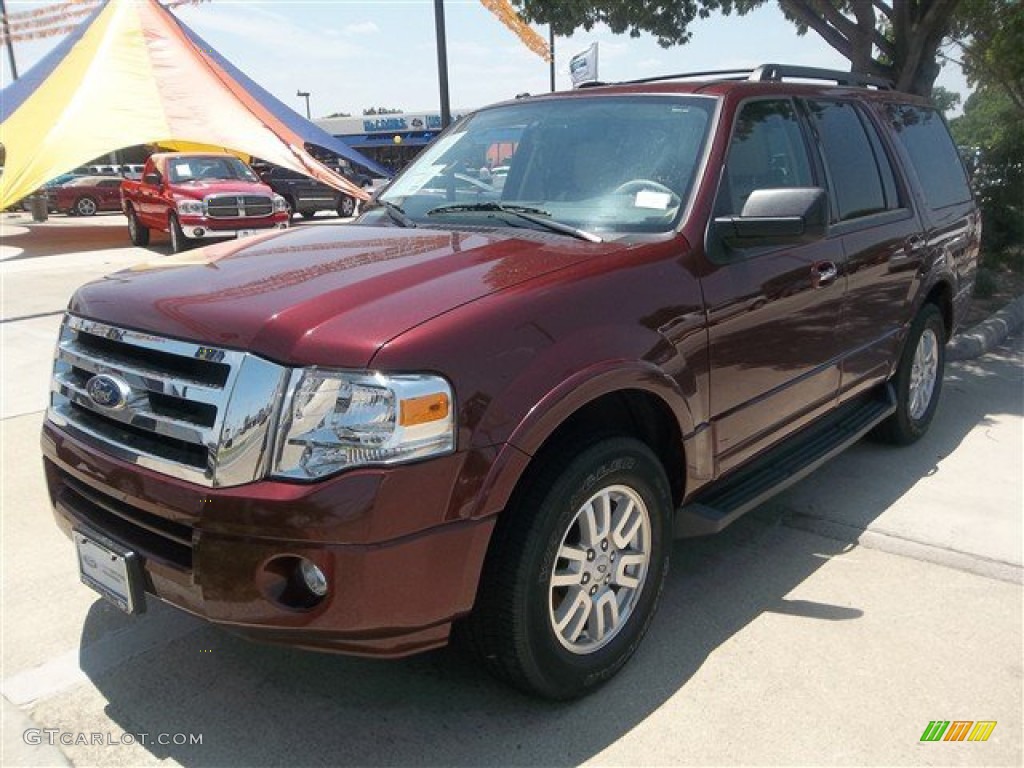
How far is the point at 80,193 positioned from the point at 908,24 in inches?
1068

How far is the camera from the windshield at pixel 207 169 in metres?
16.5

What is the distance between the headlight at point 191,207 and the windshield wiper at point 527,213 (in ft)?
43.5

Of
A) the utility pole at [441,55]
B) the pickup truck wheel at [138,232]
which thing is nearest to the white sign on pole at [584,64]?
the utility pole at [441,55]

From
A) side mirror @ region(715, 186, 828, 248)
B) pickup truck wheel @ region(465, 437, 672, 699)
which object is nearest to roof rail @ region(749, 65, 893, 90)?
side mirror @ region(715, 186, 828, 248)

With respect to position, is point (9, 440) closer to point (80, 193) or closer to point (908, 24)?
point (908, 24)

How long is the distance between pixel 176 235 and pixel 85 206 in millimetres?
15508

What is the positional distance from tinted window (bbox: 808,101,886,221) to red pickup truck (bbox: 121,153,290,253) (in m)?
12.4

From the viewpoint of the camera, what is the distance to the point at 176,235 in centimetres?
1569

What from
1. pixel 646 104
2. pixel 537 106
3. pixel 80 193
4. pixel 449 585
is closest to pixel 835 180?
pixel 646 104

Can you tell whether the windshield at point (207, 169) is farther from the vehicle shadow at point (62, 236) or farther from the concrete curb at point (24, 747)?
the concrete curb at point (24, 747)

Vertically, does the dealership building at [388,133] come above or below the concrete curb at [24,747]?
above

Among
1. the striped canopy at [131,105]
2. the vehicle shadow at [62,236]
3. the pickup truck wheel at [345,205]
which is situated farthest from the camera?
the pickup truck wheel at [345,205]

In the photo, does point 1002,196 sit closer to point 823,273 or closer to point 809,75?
point 809,75

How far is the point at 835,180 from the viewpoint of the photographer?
3900 mm
